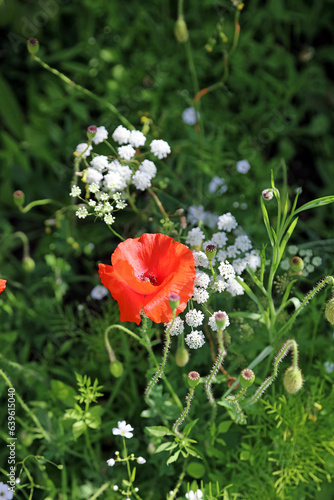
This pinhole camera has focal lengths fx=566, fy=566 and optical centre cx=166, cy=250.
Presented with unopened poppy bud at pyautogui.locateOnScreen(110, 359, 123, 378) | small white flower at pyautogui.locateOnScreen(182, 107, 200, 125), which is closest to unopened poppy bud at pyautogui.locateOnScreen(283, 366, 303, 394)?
unopened poppy bud at pyautogui.locateOnScreen(110, 359, 123, 378)

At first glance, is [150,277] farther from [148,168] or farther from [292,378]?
[292,378]

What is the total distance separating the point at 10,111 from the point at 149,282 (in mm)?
1929

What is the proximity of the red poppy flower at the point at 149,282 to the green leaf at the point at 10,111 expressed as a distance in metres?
1.67

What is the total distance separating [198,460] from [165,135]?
4.90 ft

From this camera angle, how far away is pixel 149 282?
5.08ft

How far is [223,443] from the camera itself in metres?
1.88

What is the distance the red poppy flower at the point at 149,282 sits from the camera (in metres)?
1.57

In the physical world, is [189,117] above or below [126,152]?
below

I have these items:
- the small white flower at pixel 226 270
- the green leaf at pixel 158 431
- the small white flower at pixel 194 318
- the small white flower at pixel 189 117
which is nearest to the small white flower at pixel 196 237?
the small white flower at pixel 226 270

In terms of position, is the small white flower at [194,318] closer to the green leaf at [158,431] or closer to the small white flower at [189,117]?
the green leaf at [158,431]

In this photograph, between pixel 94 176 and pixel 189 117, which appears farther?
pixel 189 117

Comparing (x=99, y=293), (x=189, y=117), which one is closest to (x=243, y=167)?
(x=189, y=117)

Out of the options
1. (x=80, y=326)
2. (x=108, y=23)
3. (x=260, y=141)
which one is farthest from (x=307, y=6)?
(x=80, y=326)

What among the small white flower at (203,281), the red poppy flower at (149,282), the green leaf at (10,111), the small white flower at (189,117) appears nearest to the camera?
the red poppy flower at (149,282)
